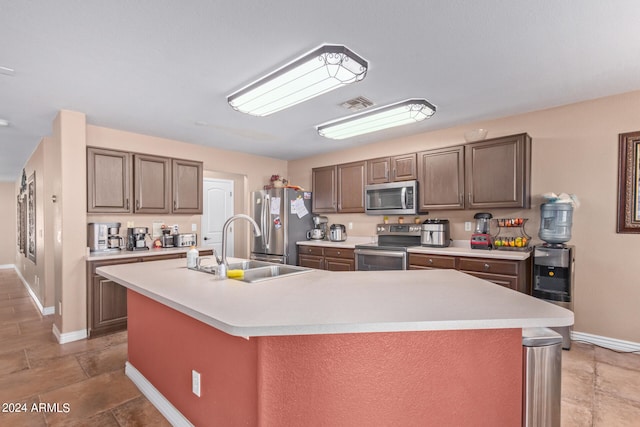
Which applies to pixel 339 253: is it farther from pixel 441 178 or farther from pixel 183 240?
pixel 183 240

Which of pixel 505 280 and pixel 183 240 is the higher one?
pixel 183 240

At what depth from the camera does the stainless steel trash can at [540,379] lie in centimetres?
139

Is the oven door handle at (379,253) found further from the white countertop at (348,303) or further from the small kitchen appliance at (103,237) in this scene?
the small kitchen appliance at (103,237)

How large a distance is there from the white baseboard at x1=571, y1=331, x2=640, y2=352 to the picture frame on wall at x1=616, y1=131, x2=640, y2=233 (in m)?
1.04

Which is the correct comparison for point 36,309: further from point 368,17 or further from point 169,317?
point 368,17

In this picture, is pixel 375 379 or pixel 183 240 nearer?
pixel 375 379

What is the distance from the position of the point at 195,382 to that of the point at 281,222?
133 inches

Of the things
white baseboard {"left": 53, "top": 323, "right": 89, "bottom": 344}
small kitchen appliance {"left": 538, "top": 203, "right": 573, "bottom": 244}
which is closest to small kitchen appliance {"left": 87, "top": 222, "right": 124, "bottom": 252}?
white baseboard {"left": 53, "top": 323, "right": 89, "bottom": 344}

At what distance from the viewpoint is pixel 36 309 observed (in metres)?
4.40

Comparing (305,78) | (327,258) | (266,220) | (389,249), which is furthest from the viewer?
(266,220)

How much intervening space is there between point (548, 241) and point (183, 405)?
11.4 feet

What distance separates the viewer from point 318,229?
5.30 metres

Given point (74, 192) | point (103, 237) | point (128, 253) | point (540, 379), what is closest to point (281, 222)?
point (128, 253)

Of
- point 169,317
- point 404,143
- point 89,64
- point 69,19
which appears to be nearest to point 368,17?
point 69,19
